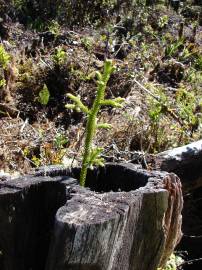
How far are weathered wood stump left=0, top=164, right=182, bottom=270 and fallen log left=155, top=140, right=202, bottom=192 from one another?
108cm

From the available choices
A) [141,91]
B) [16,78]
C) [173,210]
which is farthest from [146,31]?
[173,210]

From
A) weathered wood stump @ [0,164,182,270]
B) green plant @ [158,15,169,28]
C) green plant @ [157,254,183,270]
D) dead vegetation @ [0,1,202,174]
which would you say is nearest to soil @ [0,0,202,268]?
dead vegetation @ [0,1,202,174]

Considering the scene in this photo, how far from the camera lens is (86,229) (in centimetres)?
250

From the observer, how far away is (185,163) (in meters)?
4.67

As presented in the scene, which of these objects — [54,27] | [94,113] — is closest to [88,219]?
[94,113]

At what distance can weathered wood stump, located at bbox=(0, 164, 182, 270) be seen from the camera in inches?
100

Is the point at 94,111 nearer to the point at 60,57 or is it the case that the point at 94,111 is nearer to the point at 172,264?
the point at 172,264

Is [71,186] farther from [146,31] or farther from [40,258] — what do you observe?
[146,31]

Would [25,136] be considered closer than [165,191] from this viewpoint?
No

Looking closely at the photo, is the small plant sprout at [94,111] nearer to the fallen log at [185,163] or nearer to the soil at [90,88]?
the soil at [90,88]

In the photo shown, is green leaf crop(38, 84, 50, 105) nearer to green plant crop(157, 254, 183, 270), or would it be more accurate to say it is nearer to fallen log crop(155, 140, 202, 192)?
fallen log crop(155, 140, 202, 192)

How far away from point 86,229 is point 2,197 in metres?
0.60

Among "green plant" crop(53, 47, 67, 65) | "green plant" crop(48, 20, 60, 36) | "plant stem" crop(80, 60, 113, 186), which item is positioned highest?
"plant stem" crop(80, 60, 113, 186)

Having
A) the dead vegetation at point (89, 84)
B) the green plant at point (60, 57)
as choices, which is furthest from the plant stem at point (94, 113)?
the green plant at point (60, 57)
